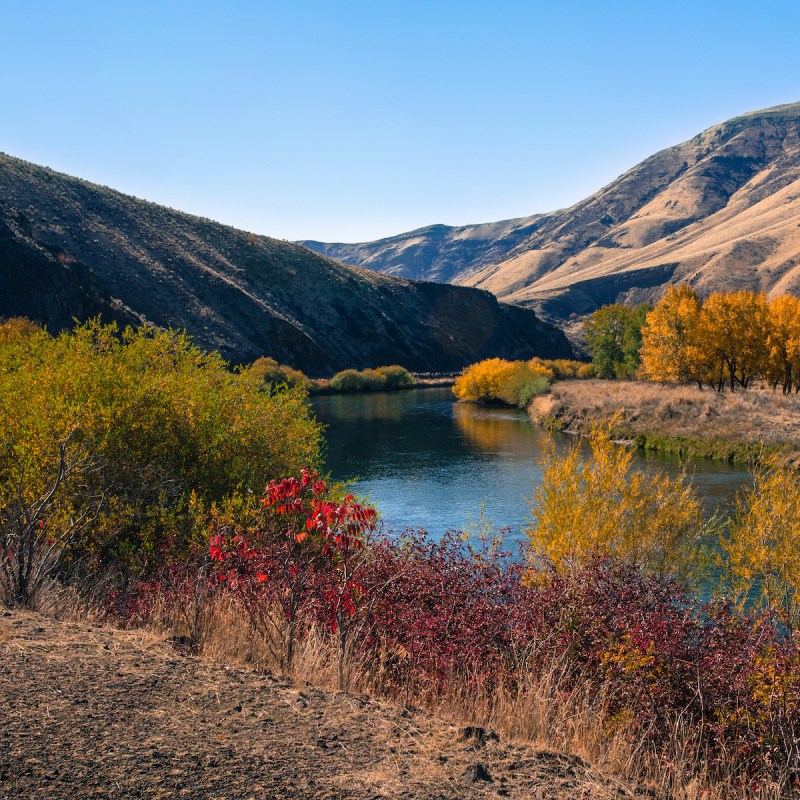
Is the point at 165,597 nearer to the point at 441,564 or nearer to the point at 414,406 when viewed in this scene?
the point at 441,564

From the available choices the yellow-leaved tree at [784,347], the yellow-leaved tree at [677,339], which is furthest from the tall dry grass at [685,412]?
the yellow-leaved tree at [784,347]

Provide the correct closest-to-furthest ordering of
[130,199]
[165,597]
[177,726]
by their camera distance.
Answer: [177,726] < [165,597] < [130,199]

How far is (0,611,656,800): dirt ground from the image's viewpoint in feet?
18.7

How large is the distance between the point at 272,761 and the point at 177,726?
1.07 metres

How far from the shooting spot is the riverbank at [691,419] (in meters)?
41.2

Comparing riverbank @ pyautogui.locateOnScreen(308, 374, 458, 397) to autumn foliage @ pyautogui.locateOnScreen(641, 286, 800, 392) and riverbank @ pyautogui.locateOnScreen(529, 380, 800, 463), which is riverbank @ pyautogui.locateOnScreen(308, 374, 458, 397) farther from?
autumn foliage @ pyautogui.locateOnScreen(641, 286, 800, 392)

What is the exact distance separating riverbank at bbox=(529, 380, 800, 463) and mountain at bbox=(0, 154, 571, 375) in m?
61.5

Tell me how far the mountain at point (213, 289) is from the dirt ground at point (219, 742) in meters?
89.4

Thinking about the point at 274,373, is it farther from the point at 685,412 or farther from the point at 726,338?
the point at 685,412

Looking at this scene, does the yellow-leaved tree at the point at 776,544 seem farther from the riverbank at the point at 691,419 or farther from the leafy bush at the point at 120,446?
the riverbank at the point at 691,419

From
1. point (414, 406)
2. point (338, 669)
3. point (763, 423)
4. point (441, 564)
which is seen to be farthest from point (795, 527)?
point (414, 406)

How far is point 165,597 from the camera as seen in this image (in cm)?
1138

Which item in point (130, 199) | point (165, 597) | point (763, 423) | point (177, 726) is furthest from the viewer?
point (130, 199)

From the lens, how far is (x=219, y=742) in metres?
6.34
